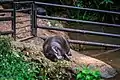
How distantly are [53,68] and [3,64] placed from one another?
103cm

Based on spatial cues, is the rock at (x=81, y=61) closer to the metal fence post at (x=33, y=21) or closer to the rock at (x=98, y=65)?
the rock at (x=98, y=65)

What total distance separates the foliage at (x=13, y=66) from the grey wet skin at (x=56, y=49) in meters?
0.92

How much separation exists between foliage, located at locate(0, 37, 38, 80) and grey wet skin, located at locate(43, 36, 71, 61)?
36.1 inches

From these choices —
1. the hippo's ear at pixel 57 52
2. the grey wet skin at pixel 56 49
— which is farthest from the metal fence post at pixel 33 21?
the hippo's ear at pixel 57 52

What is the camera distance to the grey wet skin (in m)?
5.98

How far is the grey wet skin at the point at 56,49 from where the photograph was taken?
5.98 meters

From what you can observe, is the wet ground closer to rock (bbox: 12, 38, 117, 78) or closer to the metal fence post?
rock (bbox: 12, 38, 117, 78)

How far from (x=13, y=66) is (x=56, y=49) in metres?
1.58

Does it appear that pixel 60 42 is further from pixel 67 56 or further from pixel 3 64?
pixel 3 64

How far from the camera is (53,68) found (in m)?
5.38

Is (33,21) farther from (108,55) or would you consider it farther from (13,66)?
(13,66)

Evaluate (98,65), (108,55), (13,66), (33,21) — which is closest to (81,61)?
(98,65)

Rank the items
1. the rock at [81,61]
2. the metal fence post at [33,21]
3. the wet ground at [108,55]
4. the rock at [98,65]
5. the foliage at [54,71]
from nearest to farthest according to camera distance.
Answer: the foliage at [54,71]
the rock at [81,61]
the rock at [98,65]
the wet ground at [108,55]
the metal fence post at [33,21]

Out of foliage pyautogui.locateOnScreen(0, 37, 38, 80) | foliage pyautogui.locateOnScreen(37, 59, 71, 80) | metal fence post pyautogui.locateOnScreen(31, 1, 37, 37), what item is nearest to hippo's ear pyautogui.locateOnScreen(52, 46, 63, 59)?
foliage pyautogui.locateOnScreen(37, 59, 71, 80)
